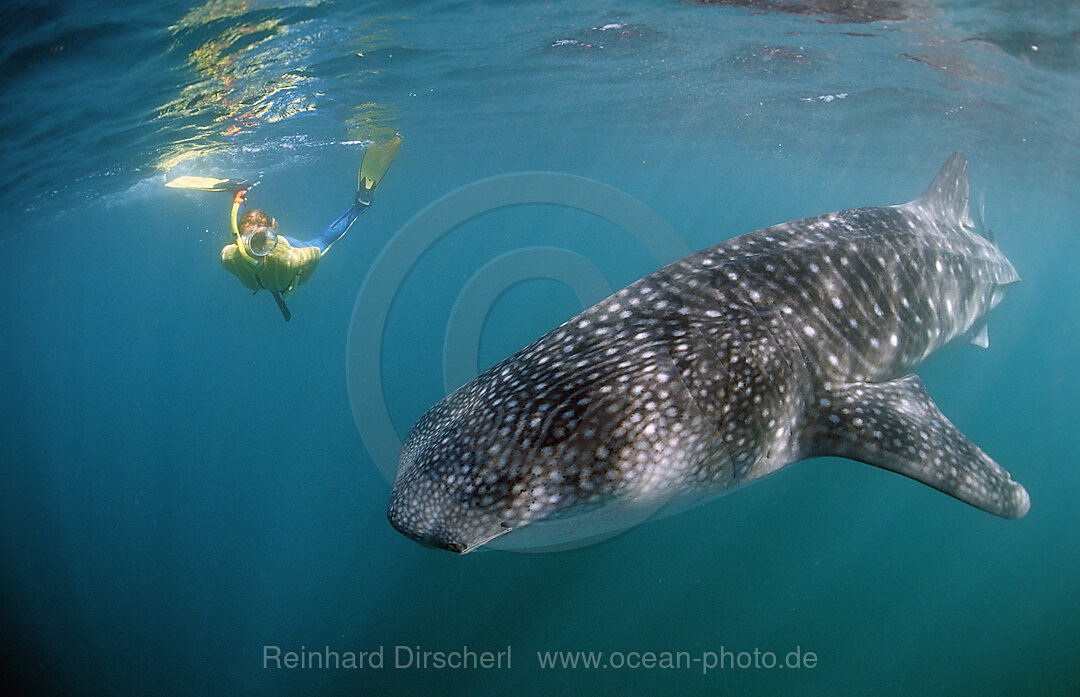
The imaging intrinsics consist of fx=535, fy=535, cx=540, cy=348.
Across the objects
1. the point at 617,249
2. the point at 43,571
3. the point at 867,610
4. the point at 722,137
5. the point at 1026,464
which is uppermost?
the point at 722,137

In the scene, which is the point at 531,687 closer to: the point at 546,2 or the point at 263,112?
the point at 546,2

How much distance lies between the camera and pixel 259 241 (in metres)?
8.19

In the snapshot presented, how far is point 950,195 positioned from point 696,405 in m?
5.50

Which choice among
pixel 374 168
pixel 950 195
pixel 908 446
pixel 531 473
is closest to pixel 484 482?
pixel 531 473

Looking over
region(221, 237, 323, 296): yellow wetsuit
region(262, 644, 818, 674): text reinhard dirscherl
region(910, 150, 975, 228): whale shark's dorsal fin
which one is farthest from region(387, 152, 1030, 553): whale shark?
region(221, 237, 323, 296): yellow wetsuit

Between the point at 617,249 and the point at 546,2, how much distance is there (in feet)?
176

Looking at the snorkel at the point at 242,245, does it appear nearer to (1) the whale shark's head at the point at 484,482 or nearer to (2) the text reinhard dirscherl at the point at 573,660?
(2) the text reinhard dirscherl at the point at 573,660

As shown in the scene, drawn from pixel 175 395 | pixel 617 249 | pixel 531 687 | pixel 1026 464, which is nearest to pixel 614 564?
pixel 531 687

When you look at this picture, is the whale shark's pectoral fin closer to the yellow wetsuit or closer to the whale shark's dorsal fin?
the whale shark's dorsal fin

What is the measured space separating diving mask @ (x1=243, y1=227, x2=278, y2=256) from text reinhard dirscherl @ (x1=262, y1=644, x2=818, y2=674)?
6.72 m

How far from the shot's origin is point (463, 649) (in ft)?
28.3

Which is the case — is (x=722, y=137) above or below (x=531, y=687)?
above

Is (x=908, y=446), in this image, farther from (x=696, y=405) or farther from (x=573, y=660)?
Answer: (x=573, y=660)

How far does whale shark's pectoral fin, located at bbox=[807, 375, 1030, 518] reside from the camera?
3.05 metres
